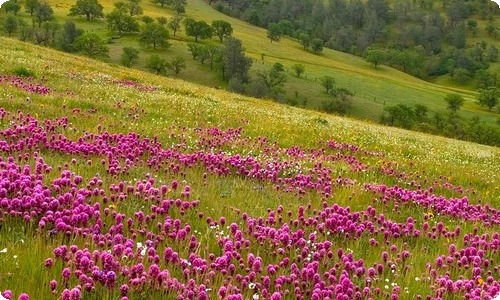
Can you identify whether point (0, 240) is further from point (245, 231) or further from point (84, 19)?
point (84, 19)

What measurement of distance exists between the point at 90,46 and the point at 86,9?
53.9 metres

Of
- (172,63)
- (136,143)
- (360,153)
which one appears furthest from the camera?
(172,63)

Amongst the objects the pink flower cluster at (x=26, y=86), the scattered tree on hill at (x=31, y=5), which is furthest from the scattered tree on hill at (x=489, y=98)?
the pink flower cluster at (x=26, y=86)

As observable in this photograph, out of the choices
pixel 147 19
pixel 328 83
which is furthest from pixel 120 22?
pixel 328 83

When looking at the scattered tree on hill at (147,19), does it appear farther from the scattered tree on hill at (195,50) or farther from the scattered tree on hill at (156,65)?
the scattered tree on hill at (156,65)

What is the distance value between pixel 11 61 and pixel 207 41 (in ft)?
541

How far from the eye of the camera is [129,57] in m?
142

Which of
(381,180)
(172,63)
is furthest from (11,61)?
(172,63)

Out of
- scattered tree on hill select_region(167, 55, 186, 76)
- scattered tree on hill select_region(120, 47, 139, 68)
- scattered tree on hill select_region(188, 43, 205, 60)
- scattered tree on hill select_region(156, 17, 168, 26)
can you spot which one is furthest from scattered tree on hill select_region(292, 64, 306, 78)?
scattered tree on hill select_region(156, 17, 168, 26)

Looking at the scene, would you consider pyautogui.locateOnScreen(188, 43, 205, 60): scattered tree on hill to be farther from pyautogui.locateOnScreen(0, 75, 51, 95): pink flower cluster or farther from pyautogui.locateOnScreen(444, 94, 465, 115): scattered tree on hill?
pyautogui.locateOnScreen(0, 75, 51, 95): pink flower cluster

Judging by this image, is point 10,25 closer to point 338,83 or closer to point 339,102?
point 339,102

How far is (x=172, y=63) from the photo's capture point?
5782 inches

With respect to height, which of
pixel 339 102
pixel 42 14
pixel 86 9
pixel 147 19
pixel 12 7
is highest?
pixel 147 19

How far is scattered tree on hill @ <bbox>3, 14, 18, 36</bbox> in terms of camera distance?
141750 millimetres
